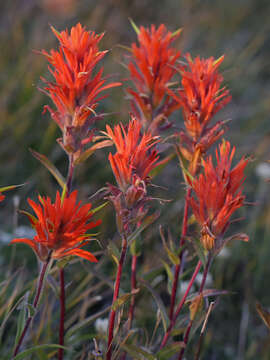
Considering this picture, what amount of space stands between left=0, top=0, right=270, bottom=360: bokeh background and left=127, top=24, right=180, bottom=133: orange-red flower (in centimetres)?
8

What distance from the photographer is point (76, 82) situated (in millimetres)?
904

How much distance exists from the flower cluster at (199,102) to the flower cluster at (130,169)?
0.68 ft

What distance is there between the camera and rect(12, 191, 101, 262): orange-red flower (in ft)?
2.56

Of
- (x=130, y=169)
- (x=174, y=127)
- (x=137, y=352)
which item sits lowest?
(x=137, y=352)

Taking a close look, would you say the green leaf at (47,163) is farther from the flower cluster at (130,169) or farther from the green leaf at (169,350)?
the green leaf at (169,350)

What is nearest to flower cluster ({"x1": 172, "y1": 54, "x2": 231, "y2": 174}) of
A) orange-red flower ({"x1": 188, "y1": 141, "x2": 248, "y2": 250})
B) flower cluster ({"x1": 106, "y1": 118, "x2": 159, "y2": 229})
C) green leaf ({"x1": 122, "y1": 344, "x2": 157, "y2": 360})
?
orange-red flower ({"x1": 188, "y1": 141, "x2": 248, "y2": 250})

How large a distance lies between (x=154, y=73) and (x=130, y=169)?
0.37 metres

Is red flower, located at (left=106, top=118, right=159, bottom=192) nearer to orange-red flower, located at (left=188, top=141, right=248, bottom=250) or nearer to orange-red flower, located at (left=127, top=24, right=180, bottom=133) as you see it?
orange-red flower, located at (left=188, top=141, right=248, bottom=250)

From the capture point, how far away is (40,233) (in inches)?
31.6

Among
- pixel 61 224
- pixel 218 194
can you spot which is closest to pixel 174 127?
pixel 218 194

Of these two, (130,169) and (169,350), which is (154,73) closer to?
(130,169)

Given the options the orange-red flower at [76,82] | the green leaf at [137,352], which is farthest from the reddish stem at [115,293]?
the orange-red flower at [76,82]

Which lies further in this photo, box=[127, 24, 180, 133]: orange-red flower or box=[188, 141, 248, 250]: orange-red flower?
box=[127, 24, 180, 133]: orange-red flower

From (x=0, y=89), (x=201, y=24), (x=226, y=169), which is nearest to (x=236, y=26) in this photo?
(x=201, y=24)
